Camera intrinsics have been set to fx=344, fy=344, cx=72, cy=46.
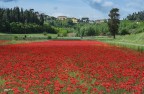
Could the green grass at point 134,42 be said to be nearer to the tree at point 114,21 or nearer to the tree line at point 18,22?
the tree at point 114,21

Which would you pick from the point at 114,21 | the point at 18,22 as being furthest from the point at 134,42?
the point at 18,22

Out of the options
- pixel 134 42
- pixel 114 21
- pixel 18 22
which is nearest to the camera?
pixel 134 42

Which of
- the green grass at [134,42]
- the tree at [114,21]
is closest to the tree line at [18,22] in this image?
the tree at [114,21]

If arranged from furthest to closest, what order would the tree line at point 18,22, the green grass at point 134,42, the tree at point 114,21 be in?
the tree line at point 18,22 → the tree at point 114,21 → the green grass at point 134,42

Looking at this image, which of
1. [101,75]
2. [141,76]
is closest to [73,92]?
[101,75]

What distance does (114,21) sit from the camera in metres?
119

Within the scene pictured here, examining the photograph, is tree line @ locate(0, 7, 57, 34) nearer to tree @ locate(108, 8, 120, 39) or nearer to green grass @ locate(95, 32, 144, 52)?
tree @ locate(108, 8, 120, 39)

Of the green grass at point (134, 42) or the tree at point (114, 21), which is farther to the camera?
the tree at point (114, 21)

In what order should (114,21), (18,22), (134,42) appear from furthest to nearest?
(18,22) → (114,21) → (134,42)

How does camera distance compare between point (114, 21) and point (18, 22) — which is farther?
point (18, 22)

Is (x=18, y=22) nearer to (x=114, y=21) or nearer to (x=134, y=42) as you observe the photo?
(x=114, y=21)

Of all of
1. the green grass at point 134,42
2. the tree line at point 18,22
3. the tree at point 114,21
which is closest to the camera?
the green grass at point 134,42

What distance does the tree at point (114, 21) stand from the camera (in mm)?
118938

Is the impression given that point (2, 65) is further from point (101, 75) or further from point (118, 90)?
point (118, 90)
